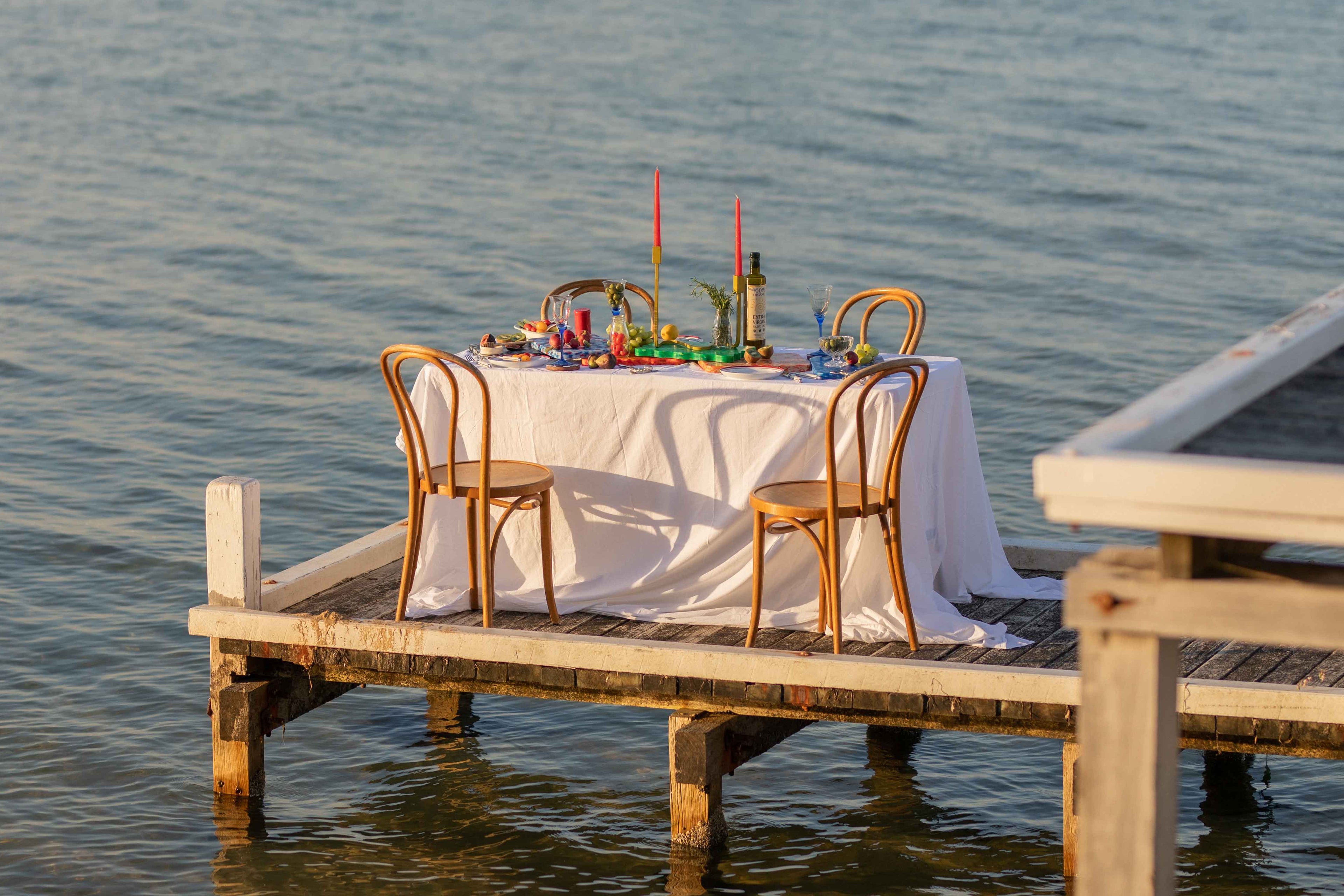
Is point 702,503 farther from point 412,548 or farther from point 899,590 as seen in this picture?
point 412,548

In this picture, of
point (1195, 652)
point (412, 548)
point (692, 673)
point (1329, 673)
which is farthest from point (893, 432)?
point (412, 548)

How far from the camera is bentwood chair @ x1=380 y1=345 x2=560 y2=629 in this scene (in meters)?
5.73

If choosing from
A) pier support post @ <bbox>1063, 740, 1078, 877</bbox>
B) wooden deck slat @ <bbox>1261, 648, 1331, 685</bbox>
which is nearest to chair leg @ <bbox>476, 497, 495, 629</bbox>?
pier support post @ <bbox>1063, 740, 1078, 877</bbox>

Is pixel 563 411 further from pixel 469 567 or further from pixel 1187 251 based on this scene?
pixel 1187 251

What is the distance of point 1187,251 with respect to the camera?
51.3ft

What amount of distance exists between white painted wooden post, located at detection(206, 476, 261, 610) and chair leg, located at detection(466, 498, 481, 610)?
0.65 meters

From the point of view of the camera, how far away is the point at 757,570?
5.62m

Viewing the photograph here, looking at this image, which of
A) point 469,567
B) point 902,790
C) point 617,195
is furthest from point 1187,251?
point 469,567

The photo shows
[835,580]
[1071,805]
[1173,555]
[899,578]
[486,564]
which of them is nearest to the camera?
[1173,555]

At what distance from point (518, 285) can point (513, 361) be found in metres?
8.32

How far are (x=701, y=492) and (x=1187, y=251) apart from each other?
10.6 metres

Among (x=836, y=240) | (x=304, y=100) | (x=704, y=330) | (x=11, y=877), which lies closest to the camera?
(x=11, y=877)

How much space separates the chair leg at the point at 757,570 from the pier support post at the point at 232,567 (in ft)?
5.05

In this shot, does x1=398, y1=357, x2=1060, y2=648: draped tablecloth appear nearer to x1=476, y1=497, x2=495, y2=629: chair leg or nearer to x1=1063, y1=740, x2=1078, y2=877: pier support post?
x1=476, y1=497, x2=495, y2=629: chair leg
